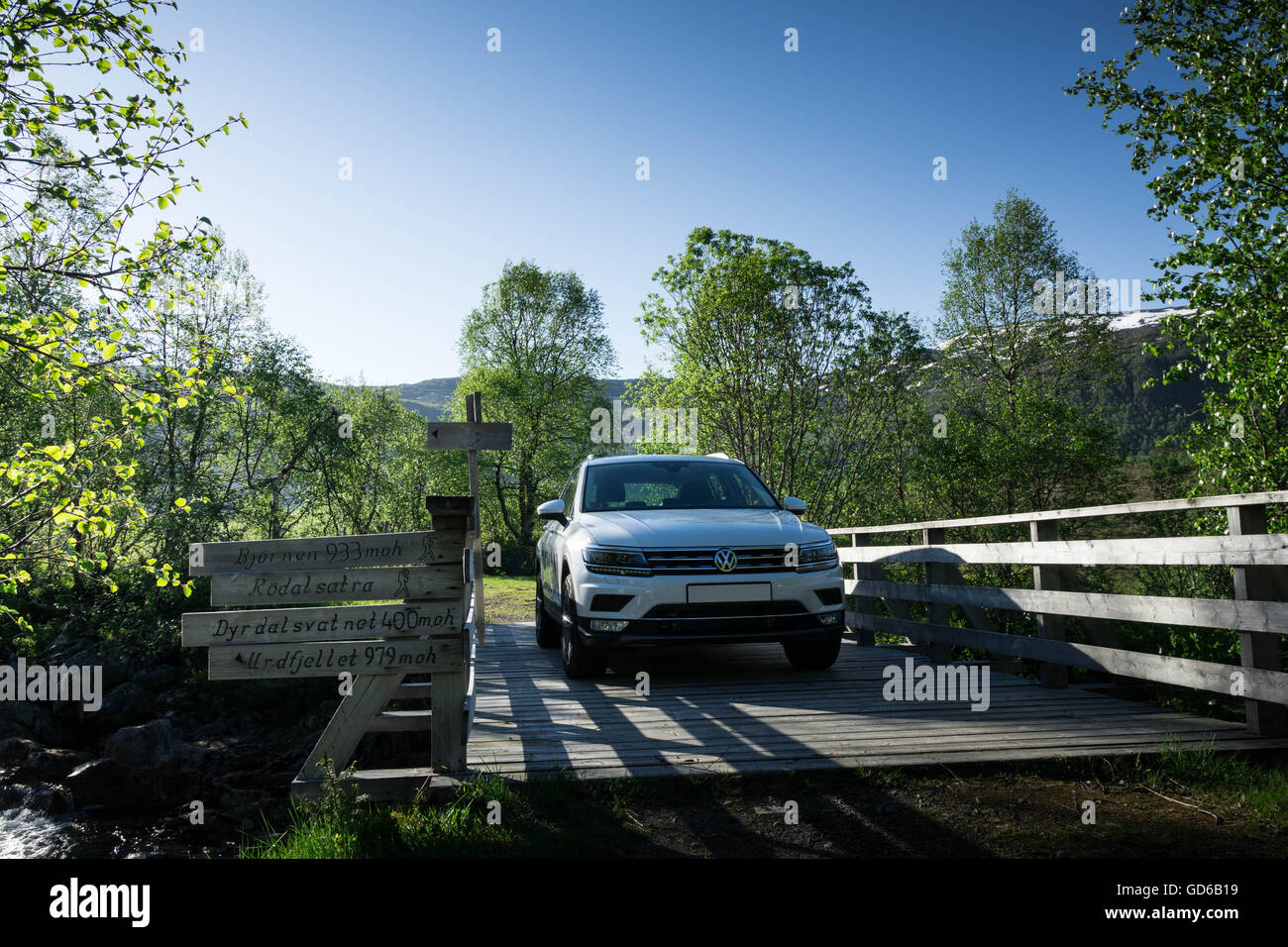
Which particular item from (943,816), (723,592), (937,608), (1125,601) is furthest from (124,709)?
(1125,601)

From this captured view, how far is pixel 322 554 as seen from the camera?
4.30 m

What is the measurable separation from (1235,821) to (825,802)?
1.70 meters

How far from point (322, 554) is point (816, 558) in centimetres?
377

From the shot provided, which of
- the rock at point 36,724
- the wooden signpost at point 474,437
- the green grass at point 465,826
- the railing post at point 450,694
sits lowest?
the rock at point 36,724

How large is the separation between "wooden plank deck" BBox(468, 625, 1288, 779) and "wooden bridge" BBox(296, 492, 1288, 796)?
18 millimetres

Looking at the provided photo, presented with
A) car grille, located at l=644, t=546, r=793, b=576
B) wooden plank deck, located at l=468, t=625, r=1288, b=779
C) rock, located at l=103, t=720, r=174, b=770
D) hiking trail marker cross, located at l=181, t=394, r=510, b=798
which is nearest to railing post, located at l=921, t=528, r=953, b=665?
wooden plank deck, located at l=468, t=625, r=1288, b=779

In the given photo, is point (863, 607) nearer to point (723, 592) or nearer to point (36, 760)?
point (723, 592)

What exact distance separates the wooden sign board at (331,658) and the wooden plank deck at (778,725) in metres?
0.67

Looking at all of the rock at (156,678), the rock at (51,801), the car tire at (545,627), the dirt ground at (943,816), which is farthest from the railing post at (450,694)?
the rock at (156,678)

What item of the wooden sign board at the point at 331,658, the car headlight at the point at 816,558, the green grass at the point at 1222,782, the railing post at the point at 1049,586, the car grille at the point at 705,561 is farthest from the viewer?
the car headlight at the point at 816,558

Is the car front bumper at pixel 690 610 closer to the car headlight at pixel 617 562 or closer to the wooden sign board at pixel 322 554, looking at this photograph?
the car headlight at pixel 617 562

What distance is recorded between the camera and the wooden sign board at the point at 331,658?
4098 millimetres

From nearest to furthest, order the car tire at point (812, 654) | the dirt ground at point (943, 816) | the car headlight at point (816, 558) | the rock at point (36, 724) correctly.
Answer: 1. the dirt ground at point (943, 816)
2. the car headlight at point (816, 558)
3. the car tire at point (812, 654)
4. the rock at point (36, 724)
